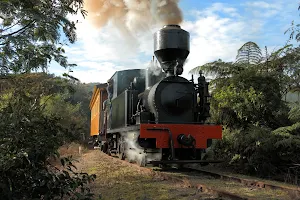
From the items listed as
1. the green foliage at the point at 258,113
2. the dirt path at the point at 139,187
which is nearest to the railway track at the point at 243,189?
the dirt path at the point at 139,187

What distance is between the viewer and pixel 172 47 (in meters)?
8.34

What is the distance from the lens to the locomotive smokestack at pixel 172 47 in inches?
330

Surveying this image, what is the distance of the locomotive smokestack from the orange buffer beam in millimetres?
1545

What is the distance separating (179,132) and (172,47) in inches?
87.2

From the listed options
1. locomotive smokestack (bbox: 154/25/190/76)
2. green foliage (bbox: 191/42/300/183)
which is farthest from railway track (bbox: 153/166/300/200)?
locomotive smokestack (bbox: 154/25/190/76)

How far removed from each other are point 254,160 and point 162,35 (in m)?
3.97

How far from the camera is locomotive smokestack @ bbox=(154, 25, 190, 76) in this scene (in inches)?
330

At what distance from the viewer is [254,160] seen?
8047 mm

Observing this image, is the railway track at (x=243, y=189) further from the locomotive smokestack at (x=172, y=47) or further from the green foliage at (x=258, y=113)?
the locomotive smokestack at (x=172, y=47)

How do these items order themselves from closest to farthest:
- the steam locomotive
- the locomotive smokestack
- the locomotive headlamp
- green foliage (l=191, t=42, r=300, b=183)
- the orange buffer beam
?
the orange buffer beam
the steam locomotive
green foliage (l=191, t=42, r=300, b=183)
the locomotive smokestack
the locomotive headlamp

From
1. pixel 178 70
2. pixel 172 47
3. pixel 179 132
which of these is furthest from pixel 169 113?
pixel 172 47

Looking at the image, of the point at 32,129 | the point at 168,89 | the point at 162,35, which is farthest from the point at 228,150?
the point at 32,129

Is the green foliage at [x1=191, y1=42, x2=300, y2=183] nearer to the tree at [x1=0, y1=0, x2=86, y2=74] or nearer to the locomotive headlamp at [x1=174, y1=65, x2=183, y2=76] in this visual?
the locomotive headlamp at [x1=174, y1=65, x2=183, y2=76]

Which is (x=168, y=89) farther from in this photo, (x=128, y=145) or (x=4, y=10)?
(x=4, y=10)
